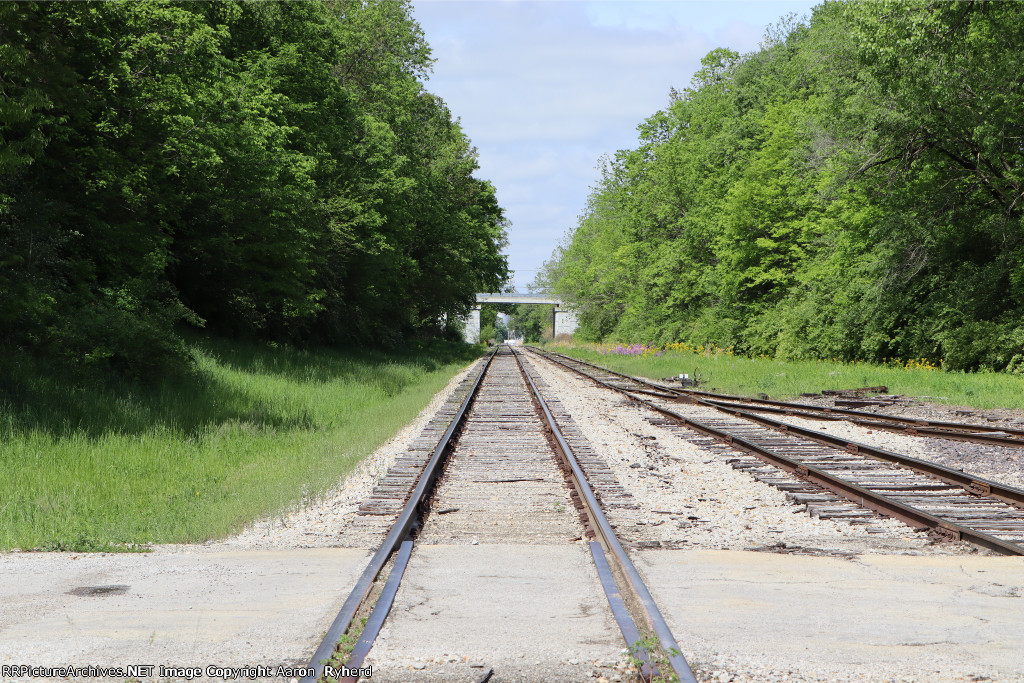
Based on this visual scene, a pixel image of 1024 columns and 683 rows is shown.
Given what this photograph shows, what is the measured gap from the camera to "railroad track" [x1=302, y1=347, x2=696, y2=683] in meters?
4.40

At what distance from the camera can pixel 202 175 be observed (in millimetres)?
22234

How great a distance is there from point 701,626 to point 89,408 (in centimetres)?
1145

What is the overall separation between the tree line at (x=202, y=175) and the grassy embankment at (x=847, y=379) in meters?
13.8

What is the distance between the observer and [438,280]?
48.8 metres

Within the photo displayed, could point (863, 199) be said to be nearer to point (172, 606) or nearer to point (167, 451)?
point (167, 451)

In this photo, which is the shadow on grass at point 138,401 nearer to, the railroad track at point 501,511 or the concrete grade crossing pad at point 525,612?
the railroad track at point 501,511

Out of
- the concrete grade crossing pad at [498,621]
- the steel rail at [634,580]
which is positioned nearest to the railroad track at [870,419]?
the steel rail at [634,580]

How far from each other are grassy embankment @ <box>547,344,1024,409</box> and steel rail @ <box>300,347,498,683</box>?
47.6ft

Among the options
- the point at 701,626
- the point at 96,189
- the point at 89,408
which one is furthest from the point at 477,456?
the point at 96,189

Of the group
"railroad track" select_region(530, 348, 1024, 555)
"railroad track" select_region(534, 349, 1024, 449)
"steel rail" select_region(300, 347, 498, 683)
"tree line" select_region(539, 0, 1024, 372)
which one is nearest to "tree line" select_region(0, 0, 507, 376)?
"steel rail" select_region(300, 347, 498, 683)

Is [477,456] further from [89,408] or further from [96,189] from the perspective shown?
[96,189]

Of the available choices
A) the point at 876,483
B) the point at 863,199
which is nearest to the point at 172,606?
the point at 876,483

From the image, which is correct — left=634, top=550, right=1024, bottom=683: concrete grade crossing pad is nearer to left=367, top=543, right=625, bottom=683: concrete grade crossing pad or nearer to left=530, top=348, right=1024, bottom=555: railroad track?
left=367, top=543, right=625, bottom=683: concrete grade crossing pad

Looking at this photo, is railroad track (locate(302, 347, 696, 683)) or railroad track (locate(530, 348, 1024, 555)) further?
railroad track (locate(530, 348, 1024, 555))
